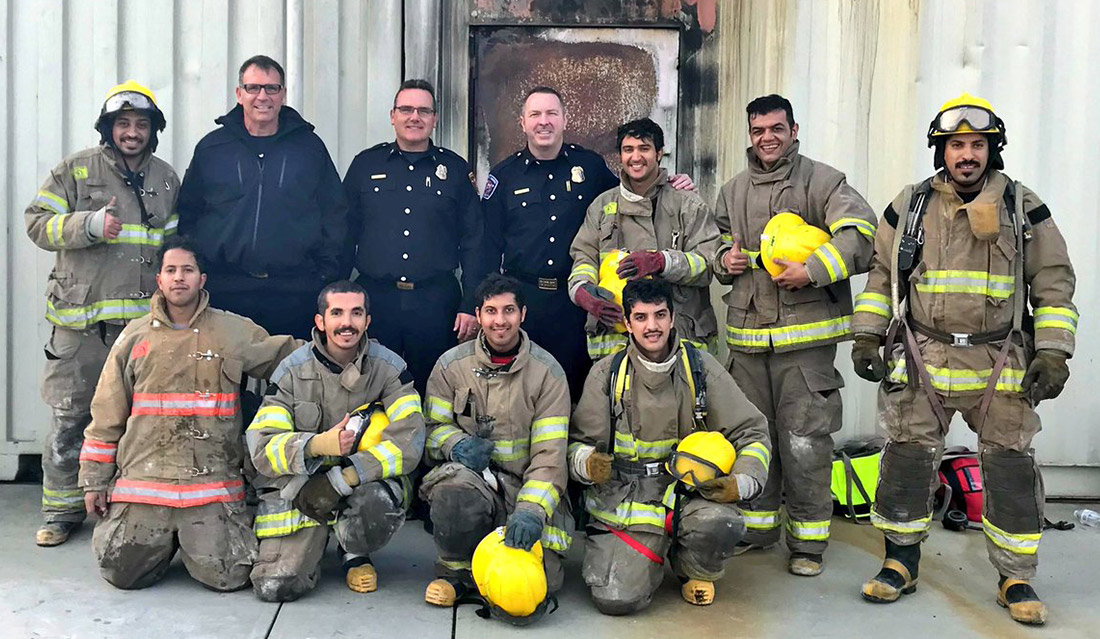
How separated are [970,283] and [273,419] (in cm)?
301

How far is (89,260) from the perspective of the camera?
5.48 metres

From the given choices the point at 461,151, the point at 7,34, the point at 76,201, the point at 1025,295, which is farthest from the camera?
the point at 461,151

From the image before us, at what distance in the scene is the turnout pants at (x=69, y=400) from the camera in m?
5.39

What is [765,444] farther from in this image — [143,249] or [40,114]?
[40,114]

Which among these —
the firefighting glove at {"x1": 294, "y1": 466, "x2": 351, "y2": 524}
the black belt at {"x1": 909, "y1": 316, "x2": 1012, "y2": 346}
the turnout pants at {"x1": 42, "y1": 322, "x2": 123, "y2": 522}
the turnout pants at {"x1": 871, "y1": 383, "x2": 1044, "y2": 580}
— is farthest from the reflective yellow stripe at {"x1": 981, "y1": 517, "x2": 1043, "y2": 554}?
the turnout pants at {"x1": 42, "y1": 322, "x2": 123, "y2": 522}

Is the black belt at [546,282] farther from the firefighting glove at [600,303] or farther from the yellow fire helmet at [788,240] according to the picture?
the yellow fire helmet at [788,240]

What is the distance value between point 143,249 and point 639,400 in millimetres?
2693

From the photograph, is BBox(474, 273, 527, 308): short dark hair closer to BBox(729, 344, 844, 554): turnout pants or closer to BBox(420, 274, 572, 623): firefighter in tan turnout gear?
BBox(420, 274, 572, 623): firefighter in tan turnout gear

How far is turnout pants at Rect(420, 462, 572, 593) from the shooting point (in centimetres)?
459

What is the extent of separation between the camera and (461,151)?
22.2ft

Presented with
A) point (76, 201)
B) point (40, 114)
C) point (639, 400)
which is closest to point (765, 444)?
point (639, 400)

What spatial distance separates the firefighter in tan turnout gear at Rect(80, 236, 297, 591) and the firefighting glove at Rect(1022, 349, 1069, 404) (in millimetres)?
3374

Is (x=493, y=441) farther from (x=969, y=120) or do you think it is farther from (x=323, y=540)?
(x=969, y=120)

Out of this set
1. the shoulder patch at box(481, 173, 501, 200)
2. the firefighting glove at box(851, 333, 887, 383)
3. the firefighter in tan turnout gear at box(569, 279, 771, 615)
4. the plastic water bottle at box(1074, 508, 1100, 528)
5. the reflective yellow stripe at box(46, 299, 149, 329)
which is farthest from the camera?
the plastic water bottle at box(1074, 508, 1100, 528)
